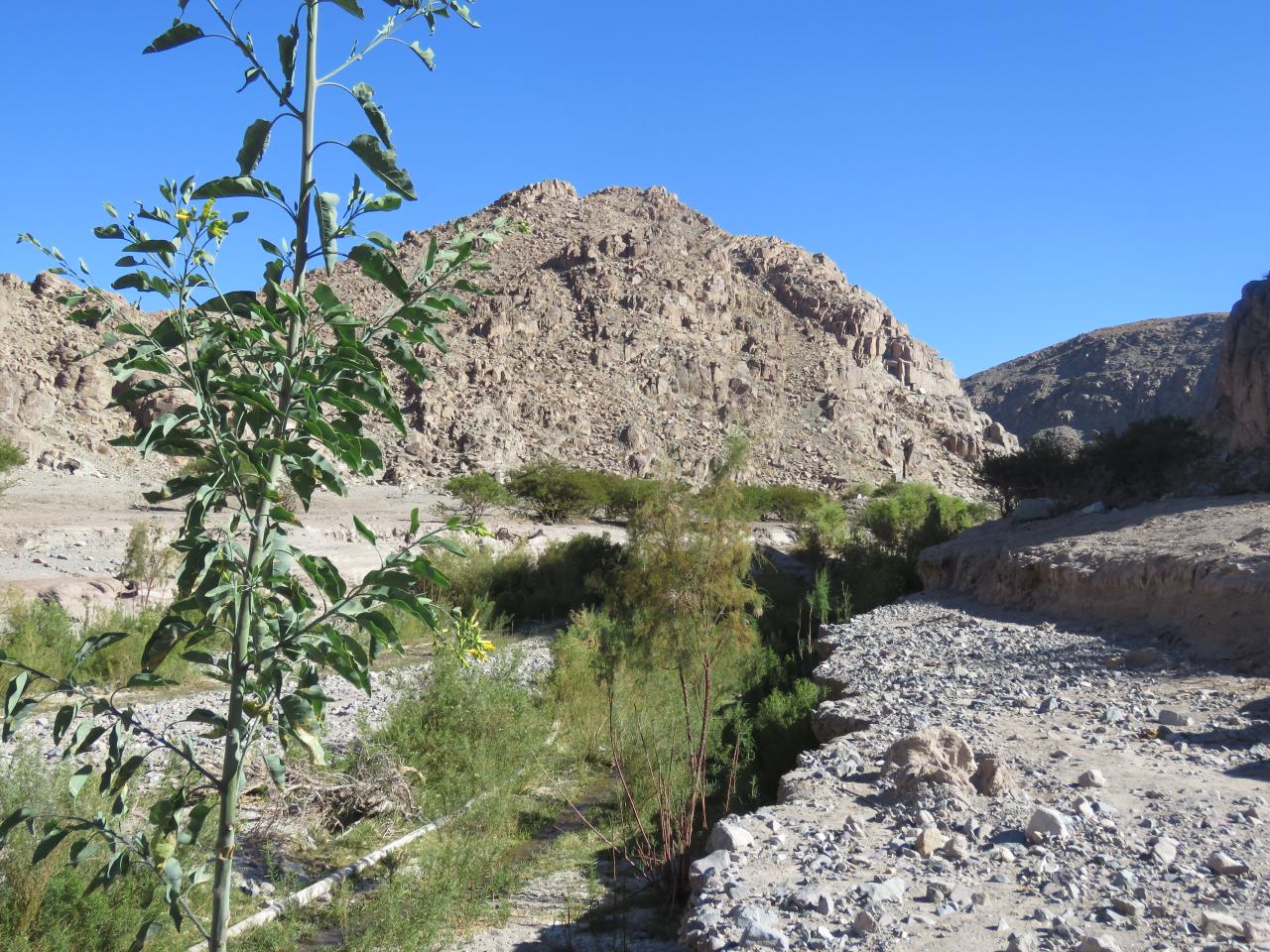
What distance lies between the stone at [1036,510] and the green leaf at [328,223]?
61.8 ft

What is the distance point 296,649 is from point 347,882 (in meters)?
→ 4.57

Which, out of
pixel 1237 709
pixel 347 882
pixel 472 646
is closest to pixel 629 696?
pixel 347 882

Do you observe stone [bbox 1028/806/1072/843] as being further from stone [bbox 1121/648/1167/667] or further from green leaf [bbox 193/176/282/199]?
stone [bbox 1121/648/1167/667]

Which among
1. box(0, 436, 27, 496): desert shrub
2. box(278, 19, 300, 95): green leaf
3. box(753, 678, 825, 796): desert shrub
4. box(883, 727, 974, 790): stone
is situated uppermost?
box(0, 436, 27, 496): desert shrub

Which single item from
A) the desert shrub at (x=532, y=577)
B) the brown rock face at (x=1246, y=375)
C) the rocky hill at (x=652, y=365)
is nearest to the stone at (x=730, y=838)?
the desert shrub at (x=532, y=577)

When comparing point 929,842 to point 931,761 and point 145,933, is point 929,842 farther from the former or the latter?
point 145,933

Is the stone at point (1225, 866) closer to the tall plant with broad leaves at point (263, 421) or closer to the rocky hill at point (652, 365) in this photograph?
the tall plant with broad leaves at point (263, 421)

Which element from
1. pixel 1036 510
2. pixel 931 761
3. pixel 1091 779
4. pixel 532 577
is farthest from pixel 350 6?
pixel 532 577

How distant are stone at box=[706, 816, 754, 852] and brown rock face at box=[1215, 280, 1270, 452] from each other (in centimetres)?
1727

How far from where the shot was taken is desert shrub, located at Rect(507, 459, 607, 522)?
130 ft

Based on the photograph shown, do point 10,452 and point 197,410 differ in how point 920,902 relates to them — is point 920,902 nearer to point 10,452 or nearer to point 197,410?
point 197,410

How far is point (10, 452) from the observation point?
31359 mm

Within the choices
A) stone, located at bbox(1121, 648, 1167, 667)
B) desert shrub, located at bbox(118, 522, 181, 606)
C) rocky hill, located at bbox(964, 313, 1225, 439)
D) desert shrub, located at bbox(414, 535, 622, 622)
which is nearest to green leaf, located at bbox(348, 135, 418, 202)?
stone, located at bbox(1121, 648, 1167, 667)

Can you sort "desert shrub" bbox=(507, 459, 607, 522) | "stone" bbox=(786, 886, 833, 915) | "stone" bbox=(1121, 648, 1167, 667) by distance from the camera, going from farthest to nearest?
"desert shrub" bbox=(507, 459, 607, 522), "stone" bbox=(1121, 648, 1167, 667), "stone" bbox=(786, 886, 833, 915)
